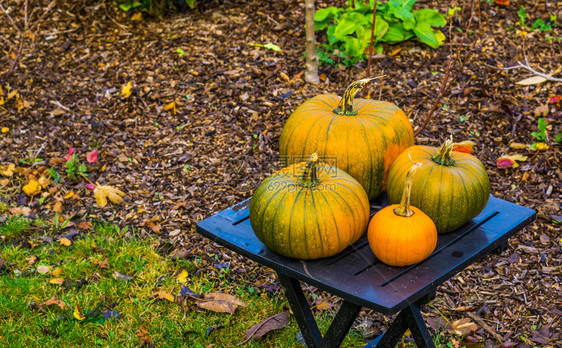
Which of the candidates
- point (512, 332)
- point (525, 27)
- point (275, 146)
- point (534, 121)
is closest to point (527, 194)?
point (534, 121)

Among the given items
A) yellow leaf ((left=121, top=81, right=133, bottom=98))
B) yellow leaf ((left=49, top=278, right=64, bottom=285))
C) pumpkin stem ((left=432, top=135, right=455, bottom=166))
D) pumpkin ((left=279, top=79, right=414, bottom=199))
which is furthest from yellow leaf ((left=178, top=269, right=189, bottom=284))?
yellow leaf ((left=121, top=81, right=133, bottom=98))

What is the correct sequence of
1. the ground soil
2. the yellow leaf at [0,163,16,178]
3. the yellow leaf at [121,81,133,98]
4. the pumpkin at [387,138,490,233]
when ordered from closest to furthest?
1. the pumpkin at [387,138,490,233]
2. the ground soil
3. the yellow leaf at [0,163,16,178]
4. the yellow leaf at [121,81,133,98]

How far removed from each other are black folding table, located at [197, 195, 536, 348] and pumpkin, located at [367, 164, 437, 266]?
0.07m

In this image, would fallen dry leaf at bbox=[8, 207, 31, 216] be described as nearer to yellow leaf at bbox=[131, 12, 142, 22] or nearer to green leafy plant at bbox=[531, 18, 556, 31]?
yellow leaf at bbox=[131, 12, 142, 22]

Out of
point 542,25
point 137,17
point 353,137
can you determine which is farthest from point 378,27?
point 353,137

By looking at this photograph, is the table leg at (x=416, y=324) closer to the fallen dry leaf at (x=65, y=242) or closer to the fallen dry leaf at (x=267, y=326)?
the fallen dry leaf at (x=267, y=326)

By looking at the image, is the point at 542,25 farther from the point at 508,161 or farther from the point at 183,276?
the point at 183,276

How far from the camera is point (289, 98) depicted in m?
4.80

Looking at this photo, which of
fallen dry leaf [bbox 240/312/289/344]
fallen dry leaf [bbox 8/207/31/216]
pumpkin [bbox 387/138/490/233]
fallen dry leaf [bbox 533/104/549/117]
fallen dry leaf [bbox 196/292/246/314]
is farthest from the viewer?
fallen dry leaf [bbox 533/104/549/117]

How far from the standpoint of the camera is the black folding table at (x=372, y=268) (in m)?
2.09

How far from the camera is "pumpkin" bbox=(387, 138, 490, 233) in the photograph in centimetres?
234

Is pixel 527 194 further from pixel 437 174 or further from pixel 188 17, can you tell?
pixel 188 17

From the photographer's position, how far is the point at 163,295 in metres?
3.31

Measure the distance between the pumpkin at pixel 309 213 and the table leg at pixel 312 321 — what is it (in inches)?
10.1
